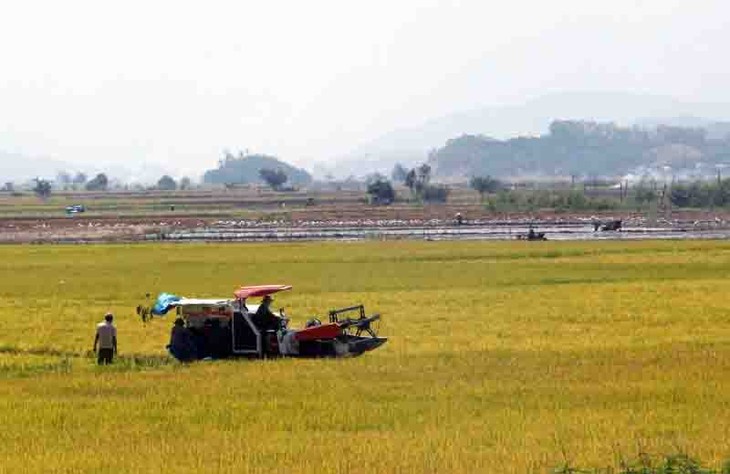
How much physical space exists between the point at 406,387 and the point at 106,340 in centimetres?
565

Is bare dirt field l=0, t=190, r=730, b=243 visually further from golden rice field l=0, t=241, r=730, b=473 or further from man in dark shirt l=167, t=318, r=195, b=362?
man in dark shirt l=167, t=318, r=195, b=362

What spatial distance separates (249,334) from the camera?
20438 mm

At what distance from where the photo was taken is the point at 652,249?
164ft

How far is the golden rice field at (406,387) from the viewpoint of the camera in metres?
12.8

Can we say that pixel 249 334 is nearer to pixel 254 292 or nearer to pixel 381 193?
pixel 254 292

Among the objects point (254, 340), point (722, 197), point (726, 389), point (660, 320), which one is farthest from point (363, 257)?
point (722, 197)

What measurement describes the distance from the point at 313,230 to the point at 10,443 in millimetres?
59694

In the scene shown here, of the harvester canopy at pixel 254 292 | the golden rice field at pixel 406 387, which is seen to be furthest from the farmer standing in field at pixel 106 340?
the harvester canopy at pixel 254 292

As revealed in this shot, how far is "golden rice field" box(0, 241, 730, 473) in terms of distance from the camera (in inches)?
505

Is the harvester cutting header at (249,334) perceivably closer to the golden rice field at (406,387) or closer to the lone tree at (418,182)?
the golden rice field at (406,387)

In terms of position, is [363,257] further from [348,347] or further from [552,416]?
[552,416]

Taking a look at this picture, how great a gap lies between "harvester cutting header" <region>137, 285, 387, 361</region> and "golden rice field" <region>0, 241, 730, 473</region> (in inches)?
18.7

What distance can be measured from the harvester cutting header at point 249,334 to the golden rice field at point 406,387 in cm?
48

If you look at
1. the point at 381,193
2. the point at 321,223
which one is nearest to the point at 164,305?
the point at 321,223
